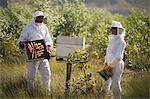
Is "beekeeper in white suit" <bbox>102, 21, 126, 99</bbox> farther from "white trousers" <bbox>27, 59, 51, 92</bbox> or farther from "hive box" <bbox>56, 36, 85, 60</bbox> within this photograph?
"white trousers" <bbox>27, 59, 51, 92</bbox>

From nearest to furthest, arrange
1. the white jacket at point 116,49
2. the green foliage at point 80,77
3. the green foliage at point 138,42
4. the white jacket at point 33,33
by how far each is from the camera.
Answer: the white jacket at point 116,49, the green foliage at point 80,77, the white jacket at point 33,33, the green foliage at point 138,42

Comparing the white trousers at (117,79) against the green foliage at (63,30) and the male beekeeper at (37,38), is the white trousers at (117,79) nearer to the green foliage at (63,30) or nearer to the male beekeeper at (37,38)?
the male beekeeper at (37,38)

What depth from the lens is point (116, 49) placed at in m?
5.61

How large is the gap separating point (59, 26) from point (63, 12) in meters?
1.36

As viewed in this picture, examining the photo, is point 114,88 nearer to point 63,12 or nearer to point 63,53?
point 63,53

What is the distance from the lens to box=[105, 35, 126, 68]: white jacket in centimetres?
559

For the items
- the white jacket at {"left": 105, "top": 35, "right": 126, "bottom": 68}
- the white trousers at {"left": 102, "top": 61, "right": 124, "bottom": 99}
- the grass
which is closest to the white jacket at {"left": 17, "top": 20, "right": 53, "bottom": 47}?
the grass

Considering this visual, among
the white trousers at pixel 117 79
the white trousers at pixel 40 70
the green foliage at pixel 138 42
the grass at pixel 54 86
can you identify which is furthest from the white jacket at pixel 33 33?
the green foliage at pixel 138 42

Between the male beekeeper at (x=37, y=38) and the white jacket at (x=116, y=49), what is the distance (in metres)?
0.89

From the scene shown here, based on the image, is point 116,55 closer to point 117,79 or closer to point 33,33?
point 117,79

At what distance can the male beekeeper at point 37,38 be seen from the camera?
19.3ft

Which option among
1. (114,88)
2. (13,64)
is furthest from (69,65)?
(13,64)

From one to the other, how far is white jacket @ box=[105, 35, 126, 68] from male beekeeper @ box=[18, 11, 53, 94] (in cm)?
89

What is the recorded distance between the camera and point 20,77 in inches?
246
